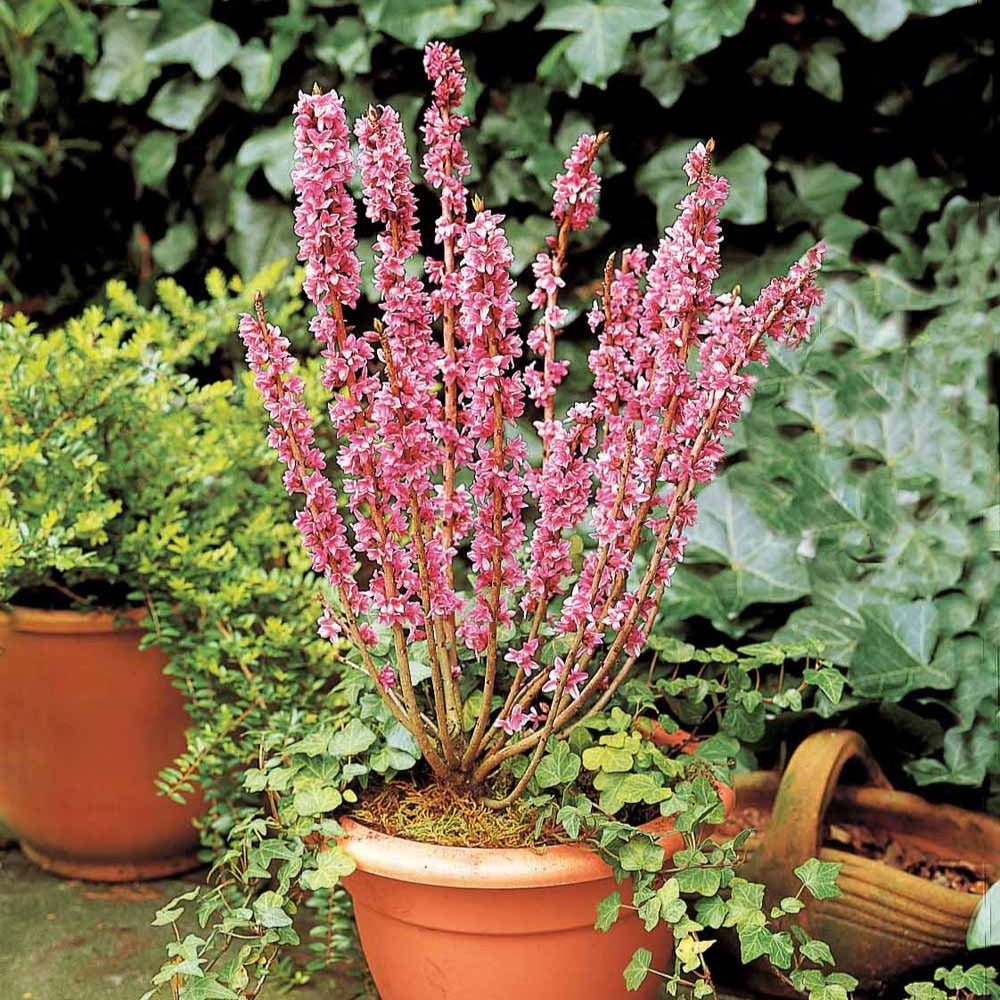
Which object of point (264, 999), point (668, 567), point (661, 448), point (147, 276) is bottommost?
point (264, 999)

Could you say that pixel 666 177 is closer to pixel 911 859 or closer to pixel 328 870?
pixel 911 859

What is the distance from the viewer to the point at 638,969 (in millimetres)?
1263

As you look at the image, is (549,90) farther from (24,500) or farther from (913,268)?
(24,500)

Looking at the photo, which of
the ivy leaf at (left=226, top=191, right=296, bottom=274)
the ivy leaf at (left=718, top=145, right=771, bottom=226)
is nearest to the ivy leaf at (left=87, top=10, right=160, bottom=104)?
the ivy leaf at (left=226, top=191, right=296, bottom=274)

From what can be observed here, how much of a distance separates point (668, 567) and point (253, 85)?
164cm

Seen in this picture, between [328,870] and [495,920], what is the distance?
0.18 meters

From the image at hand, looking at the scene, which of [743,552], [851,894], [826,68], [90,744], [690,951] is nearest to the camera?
Result: [690,951]

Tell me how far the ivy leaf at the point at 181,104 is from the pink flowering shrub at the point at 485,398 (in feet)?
4.84

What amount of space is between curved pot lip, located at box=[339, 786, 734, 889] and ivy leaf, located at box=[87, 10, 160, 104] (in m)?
1.95

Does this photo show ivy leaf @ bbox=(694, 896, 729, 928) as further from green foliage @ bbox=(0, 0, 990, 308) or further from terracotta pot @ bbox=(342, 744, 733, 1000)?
green foliage @ bbox=(0, 0, 990, 308)

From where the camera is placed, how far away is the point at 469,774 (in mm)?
1413

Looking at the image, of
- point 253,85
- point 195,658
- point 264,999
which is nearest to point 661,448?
point 195,658

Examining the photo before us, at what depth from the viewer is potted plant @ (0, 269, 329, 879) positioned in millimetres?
1713

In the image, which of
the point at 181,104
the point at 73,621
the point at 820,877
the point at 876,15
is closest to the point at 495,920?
the point at 820,877
